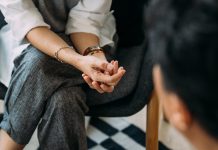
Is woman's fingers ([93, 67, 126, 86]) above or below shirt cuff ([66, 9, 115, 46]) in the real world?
below

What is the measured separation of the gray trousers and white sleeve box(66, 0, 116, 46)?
16cm

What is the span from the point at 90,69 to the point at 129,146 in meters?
0.62

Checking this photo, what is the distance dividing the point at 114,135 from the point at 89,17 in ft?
1.98

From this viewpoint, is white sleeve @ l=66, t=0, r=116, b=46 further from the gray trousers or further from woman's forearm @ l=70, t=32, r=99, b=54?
the gray trousers

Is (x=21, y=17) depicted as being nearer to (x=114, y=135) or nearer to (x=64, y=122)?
(x=64, y=122)

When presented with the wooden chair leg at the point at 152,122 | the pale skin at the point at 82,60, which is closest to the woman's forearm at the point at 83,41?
the pale skin at the point at 82,60

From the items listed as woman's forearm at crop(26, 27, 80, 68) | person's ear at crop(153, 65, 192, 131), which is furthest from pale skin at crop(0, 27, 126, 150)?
person's ear at crop(153, 65, 192, 131)

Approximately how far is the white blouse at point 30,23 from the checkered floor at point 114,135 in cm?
50

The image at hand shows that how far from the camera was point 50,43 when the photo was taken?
1.16 metres

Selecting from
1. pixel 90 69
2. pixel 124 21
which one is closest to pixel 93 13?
pixel 124 21

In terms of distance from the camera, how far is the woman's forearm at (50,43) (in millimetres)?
1131

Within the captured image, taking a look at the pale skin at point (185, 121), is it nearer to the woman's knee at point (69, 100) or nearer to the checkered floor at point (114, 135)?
the woman's knee at point (69, 100)

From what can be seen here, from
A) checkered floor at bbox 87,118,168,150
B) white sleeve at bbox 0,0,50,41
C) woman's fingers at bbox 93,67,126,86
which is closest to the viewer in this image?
woman's fingers at bbox 93,67,126,86

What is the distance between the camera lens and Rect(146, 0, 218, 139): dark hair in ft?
1.74
